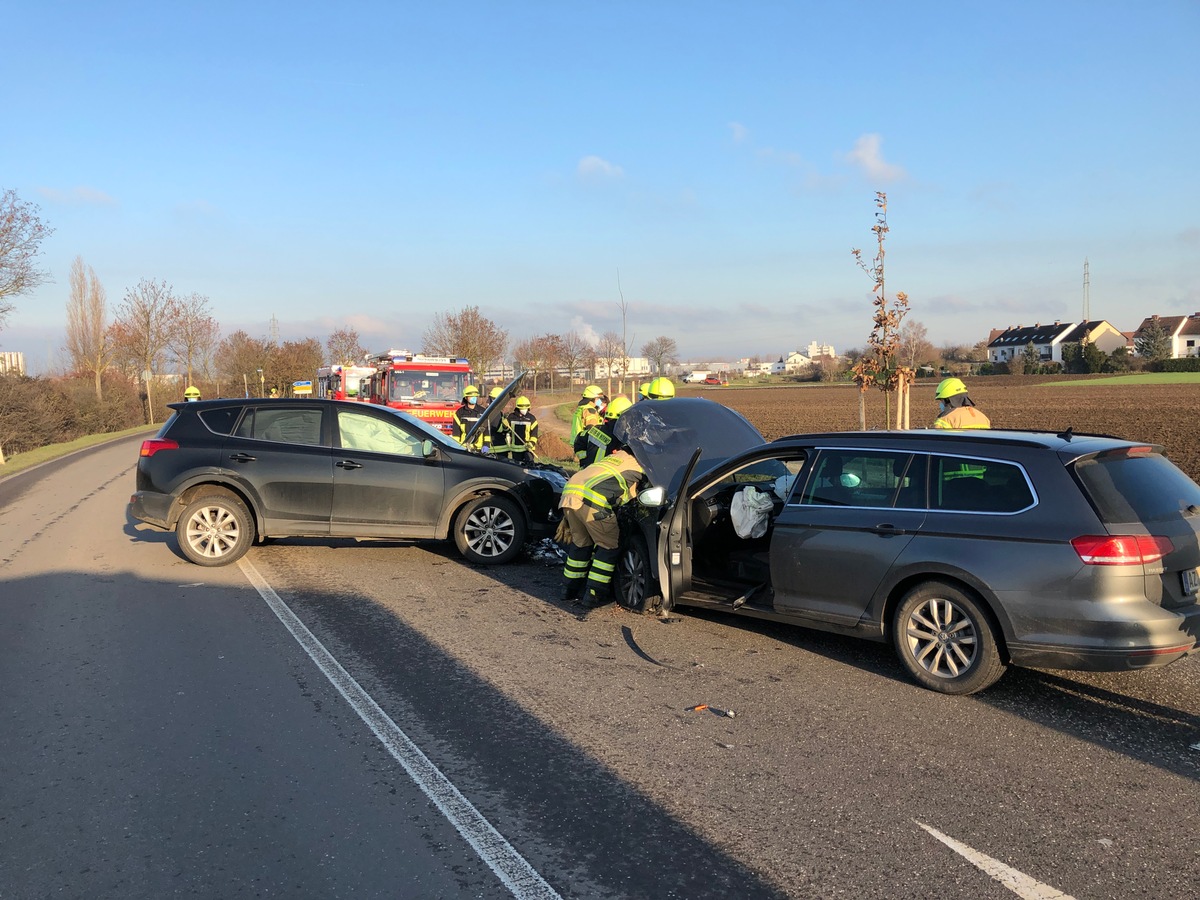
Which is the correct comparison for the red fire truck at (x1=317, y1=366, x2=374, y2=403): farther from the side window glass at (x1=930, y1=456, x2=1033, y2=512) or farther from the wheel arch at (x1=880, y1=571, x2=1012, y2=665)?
the side window glass at (x1=930, y1=456, x2=1033, y2=512)

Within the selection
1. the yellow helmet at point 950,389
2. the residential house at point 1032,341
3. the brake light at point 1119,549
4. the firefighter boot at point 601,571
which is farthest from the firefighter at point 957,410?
the residential house at point 1032,341

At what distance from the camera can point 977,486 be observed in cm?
540

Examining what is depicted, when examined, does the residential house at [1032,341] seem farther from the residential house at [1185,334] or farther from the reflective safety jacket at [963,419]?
the reflective safety jacket at [963,419]

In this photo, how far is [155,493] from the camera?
955cm

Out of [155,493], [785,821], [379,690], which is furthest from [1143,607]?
[155,493]

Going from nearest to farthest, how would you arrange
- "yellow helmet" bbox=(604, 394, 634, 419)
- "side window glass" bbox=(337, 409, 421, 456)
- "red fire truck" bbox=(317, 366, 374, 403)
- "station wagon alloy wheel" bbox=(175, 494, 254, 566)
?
"yellow helmet" bbox=(604, 394, 634, 419) → "station wagon alloy wheel" bbox=(175, 494, 254, 566) → "side window glass" bbox=(337, 409, 421, 456) → "red fire truck" bbox=(317, 366, 374, 403)

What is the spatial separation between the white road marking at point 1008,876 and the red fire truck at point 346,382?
25.7 m

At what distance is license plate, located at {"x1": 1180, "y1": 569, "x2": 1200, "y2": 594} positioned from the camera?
4.95 m

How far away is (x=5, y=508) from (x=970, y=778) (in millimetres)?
15811

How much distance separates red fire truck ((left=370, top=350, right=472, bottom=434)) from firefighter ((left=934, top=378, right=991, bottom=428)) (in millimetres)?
16311

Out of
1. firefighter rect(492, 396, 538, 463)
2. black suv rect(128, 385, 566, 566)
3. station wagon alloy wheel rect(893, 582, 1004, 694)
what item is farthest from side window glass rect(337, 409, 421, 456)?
station wagon alloy wheel rect(893, 582, 1004, 694)

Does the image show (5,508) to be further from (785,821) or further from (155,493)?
(785,821)

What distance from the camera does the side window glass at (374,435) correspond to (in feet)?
32.0

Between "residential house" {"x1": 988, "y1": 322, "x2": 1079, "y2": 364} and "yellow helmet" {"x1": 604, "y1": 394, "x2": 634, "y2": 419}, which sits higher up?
"residential house" {"x1": 988, "y1": 322, "x2": 1079, "y2": 364}
